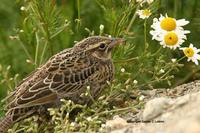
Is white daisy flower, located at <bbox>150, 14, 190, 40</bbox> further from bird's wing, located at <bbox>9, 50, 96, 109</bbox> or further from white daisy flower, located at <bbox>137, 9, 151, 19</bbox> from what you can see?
bird's wing, located at <bbox>9, 50, 96, 109</bbox>

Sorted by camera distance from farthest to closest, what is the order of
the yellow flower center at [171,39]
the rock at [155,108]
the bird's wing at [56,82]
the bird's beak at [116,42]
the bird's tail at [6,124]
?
the yellow flower center at [171,39], the bird's beak at [116,42], the bird's tail at [6,124], the bird's wing at [56,82], the rock at [155,108]

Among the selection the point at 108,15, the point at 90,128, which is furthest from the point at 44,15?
the point at 90,128

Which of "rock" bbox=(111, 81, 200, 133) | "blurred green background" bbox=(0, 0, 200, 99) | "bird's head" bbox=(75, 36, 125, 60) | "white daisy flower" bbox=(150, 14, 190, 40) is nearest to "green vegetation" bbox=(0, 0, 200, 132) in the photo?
"blurred green background" bbox=(0, 0, 200, 99)

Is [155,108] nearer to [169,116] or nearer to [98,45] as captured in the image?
[169,116]

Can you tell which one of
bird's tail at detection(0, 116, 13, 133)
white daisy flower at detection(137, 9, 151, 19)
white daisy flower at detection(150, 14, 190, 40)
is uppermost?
white daisy flower at detection(137, 9, 151, 19)

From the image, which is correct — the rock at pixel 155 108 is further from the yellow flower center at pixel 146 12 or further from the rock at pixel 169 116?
the yellow flower center at pixel 146 12

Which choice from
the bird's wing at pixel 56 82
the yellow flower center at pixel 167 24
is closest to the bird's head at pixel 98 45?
the bird's wing at pixel 56 82
